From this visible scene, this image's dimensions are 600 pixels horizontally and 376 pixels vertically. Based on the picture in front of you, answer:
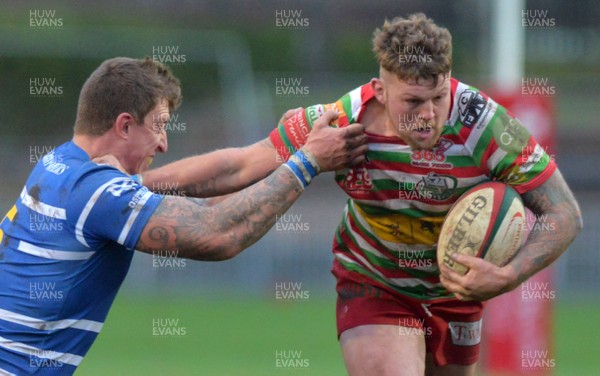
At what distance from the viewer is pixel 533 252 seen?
5.32 m

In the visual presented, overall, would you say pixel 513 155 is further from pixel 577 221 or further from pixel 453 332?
pixel 453 332

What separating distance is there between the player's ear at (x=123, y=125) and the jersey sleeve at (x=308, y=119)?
3.61 ft

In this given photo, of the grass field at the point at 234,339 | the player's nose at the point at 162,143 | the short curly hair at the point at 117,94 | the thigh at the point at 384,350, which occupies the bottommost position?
the grass field at the point at 234,339

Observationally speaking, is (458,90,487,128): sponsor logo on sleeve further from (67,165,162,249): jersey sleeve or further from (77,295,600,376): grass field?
(77,295,600,376): grass field

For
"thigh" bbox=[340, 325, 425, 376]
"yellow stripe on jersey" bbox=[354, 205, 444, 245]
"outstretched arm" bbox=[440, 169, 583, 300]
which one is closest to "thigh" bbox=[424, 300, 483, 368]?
"thigh" bbox=[340, 325, 425, 376]

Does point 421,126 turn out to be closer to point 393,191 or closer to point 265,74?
point 393,191

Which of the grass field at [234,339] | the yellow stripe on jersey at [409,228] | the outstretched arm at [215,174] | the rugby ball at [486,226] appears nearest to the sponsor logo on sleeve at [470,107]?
the rugby ball at [486,226]

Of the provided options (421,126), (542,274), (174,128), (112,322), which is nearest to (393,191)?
(421,126)

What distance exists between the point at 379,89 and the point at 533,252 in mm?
1118

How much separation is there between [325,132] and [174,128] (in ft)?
42.0

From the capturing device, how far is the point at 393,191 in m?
5.58

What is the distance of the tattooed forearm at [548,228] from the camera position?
5.29 meters

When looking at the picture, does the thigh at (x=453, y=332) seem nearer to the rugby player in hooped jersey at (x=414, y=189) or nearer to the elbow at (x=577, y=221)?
the rugby player in hooped jersey at (x=414, y=189)

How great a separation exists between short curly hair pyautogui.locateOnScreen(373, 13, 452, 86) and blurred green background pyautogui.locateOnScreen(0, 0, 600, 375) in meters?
5.13
